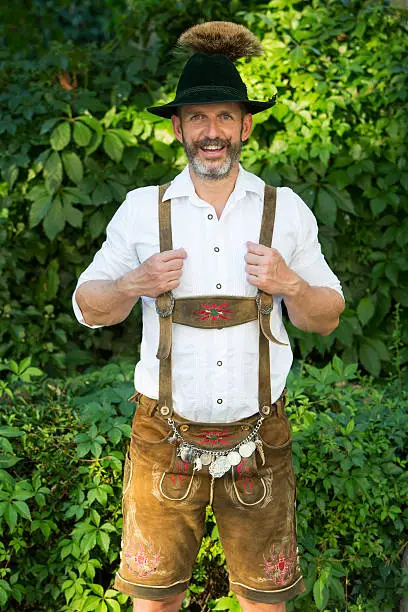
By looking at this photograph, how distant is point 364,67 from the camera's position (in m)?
4.77

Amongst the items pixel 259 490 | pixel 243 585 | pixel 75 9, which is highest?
pixel 75 9

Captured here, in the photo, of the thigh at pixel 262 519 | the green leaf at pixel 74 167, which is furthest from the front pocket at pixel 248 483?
the green leaf at pixel 74 167

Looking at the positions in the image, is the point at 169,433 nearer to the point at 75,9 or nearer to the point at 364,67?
the point at 364,67

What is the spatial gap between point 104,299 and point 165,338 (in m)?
0.21

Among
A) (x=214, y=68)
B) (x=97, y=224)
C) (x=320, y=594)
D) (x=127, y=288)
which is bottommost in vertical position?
(x=320, y=594)

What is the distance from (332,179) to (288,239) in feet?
7.03

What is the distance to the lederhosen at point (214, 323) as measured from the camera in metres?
2.53

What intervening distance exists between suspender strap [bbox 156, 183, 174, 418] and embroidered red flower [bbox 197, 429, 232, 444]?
0.39 feet

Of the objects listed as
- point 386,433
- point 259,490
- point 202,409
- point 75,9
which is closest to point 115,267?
point 202,409

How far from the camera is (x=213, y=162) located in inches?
100.0

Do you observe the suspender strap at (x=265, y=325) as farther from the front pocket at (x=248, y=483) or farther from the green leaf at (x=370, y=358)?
the green leaf at (x=370, y=358)

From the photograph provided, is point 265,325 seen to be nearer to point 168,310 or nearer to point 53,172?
point 168,310

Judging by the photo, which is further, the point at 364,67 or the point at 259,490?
the point at 364,67

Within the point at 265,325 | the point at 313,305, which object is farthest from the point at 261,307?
the point at 313,305
